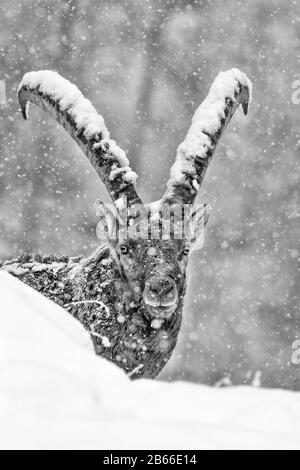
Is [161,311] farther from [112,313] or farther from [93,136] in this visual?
[93,136]

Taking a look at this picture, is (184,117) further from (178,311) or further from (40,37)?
(178,311)

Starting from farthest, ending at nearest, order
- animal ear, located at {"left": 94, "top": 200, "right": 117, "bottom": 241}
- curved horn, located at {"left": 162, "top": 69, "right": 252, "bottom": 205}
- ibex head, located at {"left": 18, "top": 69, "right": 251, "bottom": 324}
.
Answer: curved horn, located at {"left": 162, "top": 69, "right": 252, "bottom": 205} < animal ear, located at {"left": 94, "top": 200, "right": 117, "bottom": 241} < ibex head, located at {"left": 18, "top": 69, "right": 251, "bottom": 324}

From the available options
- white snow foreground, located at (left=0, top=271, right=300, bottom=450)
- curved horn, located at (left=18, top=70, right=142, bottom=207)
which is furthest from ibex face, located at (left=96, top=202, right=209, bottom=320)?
white snow foreground, located at (left=0, top=271, right=300, bottom=450)

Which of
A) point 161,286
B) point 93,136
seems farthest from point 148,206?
point 161,286

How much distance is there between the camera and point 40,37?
71.5 feet

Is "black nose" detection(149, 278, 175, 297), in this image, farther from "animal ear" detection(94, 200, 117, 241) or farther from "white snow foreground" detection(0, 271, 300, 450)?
"white snow foreground" detection(0, 271, 300, 450)

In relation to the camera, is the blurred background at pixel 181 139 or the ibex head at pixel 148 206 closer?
the ibex head at pixel 148 206

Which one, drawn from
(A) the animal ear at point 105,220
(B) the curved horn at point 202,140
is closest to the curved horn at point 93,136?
(A) the animal ear at point 105,220

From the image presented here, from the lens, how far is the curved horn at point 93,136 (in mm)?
6309

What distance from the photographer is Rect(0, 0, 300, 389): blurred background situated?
58.8ft

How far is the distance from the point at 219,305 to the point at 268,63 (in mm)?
8580

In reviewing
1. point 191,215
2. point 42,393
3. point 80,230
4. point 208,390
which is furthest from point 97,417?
point 80,230

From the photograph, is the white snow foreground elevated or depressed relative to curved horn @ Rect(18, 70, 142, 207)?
depressed

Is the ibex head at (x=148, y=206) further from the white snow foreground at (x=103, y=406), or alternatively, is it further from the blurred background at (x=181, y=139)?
the blurred background at (x=181, y=139)
